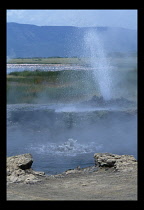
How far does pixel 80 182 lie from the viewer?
23.1 ft

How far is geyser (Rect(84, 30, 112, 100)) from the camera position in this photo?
1967cm

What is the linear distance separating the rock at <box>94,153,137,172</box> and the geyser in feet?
36.9

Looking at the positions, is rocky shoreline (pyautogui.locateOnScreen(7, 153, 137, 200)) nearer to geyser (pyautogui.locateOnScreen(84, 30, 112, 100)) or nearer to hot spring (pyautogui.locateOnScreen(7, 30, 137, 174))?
hot spring (pyautogui.locateOnScreen(7, 30, 137, 174))

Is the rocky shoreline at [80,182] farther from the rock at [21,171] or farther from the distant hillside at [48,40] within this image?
the distant hillside at [48,40]

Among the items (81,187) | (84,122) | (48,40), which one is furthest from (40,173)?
(48,40)

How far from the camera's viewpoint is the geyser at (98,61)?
19.7m

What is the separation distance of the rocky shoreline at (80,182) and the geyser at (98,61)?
11.6m

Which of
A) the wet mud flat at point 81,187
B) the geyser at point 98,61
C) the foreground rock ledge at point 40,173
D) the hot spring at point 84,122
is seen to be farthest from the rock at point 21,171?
the geyser at point 98,61

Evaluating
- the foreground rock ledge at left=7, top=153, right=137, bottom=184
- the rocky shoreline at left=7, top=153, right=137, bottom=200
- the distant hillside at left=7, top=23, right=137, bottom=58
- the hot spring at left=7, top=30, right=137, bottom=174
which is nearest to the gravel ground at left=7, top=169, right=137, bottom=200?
the rocky shoreline at left=7, top=153, right=137, bottom=200

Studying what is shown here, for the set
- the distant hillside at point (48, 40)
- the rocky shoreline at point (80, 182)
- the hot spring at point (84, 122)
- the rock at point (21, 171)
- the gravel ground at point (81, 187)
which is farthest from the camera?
the distant hillside at point (48, 40)

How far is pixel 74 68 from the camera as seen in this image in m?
20.4
